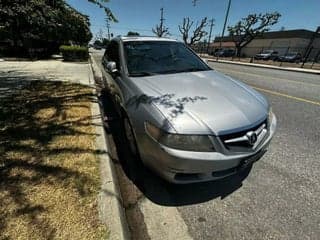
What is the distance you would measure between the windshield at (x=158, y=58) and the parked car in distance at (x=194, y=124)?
7.5 inches

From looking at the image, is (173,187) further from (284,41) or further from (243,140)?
(284,41)

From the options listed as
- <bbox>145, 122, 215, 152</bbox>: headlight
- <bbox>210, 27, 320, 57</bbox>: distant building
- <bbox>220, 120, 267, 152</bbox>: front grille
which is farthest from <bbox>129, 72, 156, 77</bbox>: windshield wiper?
<bbox>210, 27, 320, 57</bbox>: distant building

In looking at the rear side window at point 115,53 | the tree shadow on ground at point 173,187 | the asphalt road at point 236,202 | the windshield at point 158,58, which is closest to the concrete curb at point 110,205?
the asphalt road at point 236,202

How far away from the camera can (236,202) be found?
2463mm

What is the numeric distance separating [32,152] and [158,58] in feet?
7.52

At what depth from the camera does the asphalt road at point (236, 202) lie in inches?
83.0

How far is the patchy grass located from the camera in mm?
1870

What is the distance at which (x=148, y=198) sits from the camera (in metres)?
2.51

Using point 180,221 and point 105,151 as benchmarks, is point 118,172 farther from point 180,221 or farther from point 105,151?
point 180,221

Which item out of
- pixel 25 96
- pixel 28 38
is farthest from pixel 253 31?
pixel 25 96

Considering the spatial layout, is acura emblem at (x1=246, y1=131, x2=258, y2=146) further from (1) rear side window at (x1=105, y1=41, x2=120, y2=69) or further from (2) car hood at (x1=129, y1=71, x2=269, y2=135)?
(1) rear side window at (x1=105, y1=41, x2=120, y2=69)

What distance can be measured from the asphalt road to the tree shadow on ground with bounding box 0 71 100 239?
0.61 m

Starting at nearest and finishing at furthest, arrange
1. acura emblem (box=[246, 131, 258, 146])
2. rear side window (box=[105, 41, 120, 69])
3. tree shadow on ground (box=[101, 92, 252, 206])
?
acura emblem (box=[246, 131, 258, 146]) < tree shadow on ground (box=[101, 92, 252, 206]) < rear side window (box=[105, 41, 120, 69])

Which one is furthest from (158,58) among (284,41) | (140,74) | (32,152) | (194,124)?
(284,41)
